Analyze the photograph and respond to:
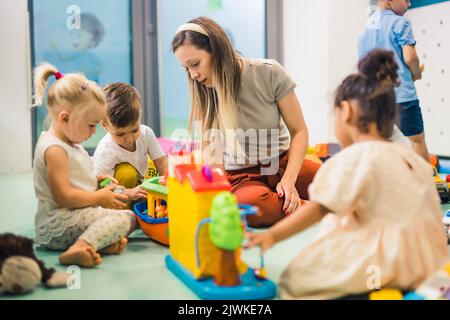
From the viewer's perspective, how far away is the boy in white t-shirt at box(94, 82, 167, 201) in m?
1.47

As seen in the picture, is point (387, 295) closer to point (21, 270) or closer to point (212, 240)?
point (212, 240)

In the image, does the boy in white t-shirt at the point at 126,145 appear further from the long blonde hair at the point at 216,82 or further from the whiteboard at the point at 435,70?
the whiteboard at the point at 435,70

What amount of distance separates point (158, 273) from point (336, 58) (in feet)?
6.47

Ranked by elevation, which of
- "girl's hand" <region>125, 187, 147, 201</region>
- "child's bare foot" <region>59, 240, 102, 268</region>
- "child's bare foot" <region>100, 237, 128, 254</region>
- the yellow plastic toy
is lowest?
"child's bare foot" <region>100, 237, 128, 254</region>

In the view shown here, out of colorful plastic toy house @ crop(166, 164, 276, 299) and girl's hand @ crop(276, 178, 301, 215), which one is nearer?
colorful plastic toy house @ crop(166, 164, 276, 299)

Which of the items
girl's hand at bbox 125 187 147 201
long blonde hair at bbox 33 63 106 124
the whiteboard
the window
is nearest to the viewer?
long blonde hair at bbox 33 63 106 124

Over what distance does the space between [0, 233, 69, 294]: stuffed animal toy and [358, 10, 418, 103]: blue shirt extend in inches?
51.7

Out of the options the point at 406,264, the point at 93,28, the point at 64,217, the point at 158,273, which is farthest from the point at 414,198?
the point at 93,28

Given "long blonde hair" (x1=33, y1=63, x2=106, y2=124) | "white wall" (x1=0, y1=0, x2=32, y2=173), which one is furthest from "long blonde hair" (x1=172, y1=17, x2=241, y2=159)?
"white wall" (x1=0, y1=0, x2=32, y2=173)

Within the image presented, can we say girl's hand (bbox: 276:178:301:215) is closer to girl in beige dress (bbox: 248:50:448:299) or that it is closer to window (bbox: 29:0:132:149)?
girl in beige dress (bbox: 248:50:448:299)

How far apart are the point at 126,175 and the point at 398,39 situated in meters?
1.03

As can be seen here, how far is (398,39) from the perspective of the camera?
188cm
